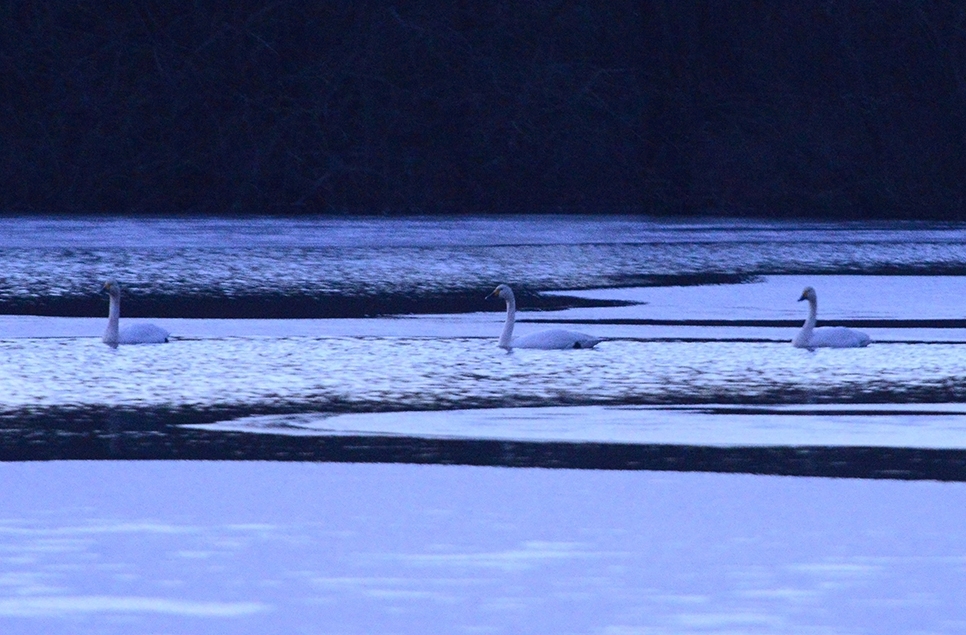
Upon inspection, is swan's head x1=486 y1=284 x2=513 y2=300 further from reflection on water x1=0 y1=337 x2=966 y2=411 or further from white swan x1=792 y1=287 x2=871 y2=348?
white swan x1=792 y1=287 x2=871 y2=348

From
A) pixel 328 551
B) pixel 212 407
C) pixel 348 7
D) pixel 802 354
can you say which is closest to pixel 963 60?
pixel 348 7

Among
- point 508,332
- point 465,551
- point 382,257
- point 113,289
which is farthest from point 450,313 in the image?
point 465,551

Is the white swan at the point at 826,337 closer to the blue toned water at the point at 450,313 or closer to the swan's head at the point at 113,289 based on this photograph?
the blue toned water at the point at 450,313

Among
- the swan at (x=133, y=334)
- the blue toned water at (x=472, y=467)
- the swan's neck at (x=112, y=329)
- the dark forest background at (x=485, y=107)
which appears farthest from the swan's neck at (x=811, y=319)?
the dark forest background at (x=485, y=107)

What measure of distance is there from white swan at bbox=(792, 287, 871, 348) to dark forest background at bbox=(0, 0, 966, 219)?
21.1m

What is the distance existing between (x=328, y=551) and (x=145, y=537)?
0.64m

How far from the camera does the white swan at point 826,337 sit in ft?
44.3

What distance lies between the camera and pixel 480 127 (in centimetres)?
3597

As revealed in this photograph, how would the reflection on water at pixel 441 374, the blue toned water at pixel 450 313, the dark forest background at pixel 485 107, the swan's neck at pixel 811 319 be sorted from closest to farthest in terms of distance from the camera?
the reflection on water at pixel 441 374 → the blue toned water at pixel 450 313 → the swan's neck at pixel 811 319 → the dark forest background at pixel 485 107

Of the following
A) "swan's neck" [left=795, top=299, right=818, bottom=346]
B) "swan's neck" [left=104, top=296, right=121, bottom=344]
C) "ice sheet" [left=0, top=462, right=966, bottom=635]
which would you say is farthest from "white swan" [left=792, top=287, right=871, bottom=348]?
"ice sheet" [left=0, top=462, right=966, bottom=635]

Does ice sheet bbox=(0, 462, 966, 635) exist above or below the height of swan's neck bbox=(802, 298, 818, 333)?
below

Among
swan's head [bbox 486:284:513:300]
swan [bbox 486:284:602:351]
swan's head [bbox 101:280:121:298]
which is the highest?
swan's head [bbox 486:284:513:300]

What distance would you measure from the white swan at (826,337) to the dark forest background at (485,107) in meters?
21.1

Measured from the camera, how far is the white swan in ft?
44.3
